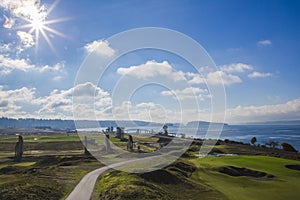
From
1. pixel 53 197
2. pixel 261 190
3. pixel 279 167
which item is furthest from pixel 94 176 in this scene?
pixel 279 167

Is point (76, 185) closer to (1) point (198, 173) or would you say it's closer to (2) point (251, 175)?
(1) point (198, 173)

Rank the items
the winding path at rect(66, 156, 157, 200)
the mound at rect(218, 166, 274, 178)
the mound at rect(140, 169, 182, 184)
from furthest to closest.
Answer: the mound at rect(218, 166, 274, 178), the mound at rect(140, 169, 182, 184), the winding path at rect(66, 156, 157, 200)

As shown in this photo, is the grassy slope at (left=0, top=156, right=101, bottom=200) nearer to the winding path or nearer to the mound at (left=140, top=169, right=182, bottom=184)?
the winding path

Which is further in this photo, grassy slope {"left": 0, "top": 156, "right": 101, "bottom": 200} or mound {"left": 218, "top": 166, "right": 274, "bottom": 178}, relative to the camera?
mound {"left": 218, "top": 166, "right": 274, "bottom": 178}

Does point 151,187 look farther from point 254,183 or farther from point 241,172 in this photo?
point 241,172

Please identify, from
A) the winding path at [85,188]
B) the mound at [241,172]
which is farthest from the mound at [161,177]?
the mound at [241,172]

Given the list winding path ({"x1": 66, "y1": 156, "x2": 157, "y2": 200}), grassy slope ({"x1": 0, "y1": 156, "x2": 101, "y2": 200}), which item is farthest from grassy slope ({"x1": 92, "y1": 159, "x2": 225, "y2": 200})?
grassy slope ({"x1": 0, "y1": 156, "x2": 101, "y2": 200})

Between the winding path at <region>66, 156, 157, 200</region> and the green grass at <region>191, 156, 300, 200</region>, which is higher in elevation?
the winding path at <region>66, 156, 157, 200</region>

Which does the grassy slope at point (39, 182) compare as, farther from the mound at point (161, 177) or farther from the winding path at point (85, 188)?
the mound at point (161, 177)

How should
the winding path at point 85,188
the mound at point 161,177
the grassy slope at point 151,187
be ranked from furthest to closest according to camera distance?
the mound at point 161,177 → the grassy slope at point 151,187 → the winding path at point 85,188

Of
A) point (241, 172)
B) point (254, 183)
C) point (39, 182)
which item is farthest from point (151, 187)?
point (241, 172)

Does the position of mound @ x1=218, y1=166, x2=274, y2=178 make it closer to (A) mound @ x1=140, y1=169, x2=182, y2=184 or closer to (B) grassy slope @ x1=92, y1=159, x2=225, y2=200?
(B) grassy slope @ x1=92, y1=159, x2=225, y2=200

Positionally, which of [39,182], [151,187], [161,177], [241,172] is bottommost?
[241,172]

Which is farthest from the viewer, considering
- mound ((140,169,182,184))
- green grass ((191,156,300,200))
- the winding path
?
mound ((140,169,182,184))
